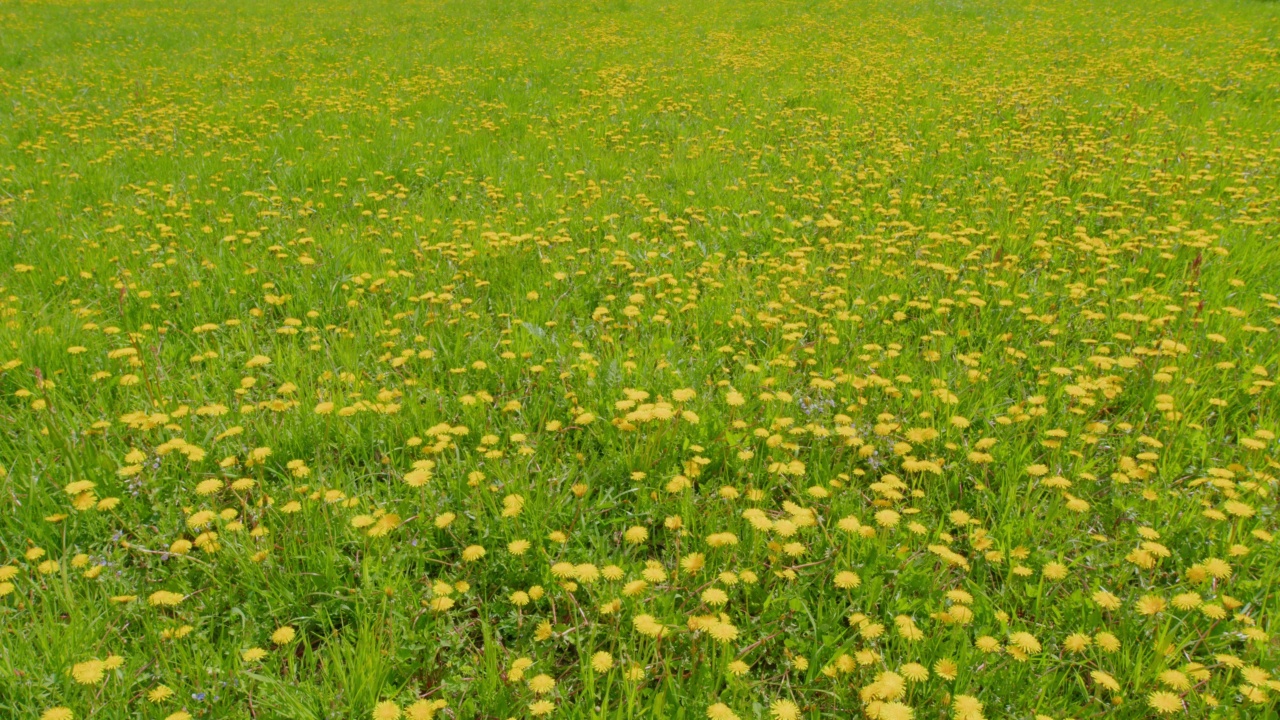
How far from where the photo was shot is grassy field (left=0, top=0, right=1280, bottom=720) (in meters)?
2.02

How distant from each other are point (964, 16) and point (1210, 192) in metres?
12.0

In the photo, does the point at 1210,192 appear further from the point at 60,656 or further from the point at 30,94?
Result: the point at 30,94

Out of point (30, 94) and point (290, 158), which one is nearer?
point (290, 158)

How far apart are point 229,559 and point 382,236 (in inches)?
124

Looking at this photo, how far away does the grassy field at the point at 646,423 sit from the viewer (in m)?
2.02

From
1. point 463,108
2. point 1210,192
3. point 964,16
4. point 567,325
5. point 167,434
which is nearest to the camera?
point 167,434

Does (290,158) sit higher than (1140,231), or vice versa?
(290,158)

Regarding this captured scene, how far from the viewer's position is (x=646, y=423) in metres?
3.02

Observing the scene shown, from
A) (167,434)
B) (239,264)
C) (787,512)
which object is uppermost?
(239,264)

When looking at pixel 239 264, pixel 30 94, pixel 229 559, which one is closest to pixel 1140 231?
pixel 229 559

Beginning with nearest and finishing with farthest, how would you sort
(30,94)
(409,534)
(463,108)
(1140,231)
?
1. (409,534)
2. (1140,231)
3. (463,108)
4. (30,94)

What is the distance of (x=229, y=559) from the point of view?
234cm

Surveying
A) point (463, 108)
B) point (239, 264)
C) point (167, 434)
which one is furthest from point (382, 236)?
point (463, 108)

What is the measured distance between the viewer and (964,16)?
15.3 metres
